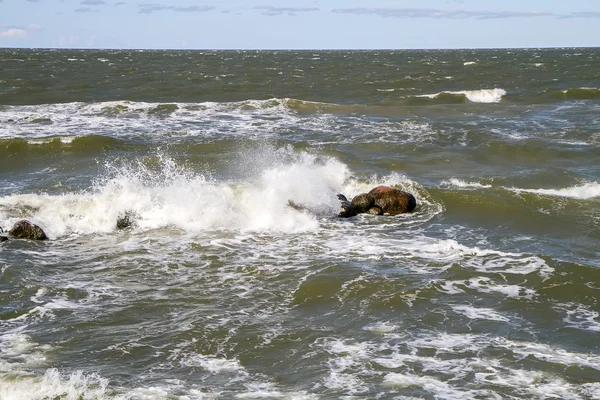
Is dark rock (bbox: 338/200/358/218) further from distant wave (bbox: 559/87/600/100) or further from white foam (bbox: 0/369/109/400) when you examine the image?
distant wave (bbox: 559/87/600/100)

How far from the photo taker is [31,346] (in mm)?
8273

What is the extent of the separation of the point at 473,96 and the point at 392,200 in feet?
75.8

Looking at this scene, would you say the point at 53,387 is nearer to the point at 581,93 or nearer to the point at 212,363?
the point at 212,363

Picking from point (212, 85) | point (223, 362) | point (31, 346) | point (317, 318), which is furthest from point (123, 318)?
point (212, 85)

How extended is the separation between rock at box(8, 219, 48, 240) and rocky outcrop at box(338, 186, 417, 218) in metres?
5.65

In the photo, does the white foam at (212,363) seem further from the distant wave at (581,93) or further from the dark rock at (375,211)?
the distant wave at (581,93)

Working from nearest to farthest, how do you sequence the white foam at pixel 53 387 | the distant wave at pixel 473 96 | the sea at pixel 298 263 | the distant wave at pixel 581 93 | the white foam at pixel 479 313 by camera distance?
1. the white foam at pixel 53 387
2. the sea at pixel 298 263
3. the white foam at pixel 479 313
4. the distant wave at pixel 473 96
5. the distant wave at pixel 581 93

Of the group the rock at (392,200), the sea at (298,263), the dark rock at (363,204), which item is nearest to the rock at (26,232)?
the sea at (298,263)

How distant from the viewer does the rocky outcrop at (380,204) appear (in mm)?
14617

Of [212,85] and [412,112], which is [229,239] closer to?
[412,112]

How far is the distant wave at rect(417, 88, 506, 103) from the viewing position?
1384 inches

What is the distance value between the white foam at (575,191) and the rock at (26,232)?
33.0 feet

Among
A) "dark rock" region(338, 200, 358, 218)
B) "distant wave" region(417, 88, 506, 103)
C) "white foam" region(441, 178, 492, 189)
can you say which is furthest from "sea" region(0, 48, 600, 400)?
"distant wave" region(417, 88, 506, 103)

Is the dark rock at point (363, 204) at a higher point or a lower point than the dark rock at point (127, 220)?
higher
